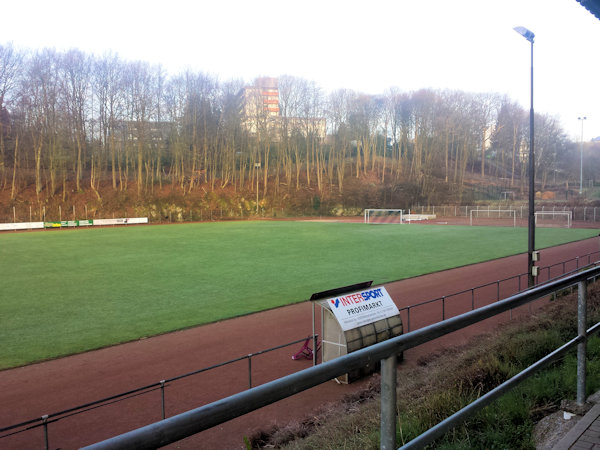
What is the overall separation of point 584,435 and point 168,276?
21737mm

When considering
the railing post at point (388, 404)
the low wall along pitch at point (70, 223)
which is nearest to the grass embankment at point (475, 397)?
the railing post at point (388, 404)

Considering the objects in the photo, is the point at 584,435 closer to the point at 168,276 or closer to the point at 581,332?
the point at 581,332

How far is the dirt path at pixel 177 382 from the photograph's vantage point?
7.86m

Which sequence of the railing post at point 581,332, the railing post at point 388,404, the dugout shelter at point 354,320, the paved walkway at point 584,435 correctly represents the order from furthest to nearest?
1. the dugout shelter at point 354,320
2. the railing post at point 581,332
3. the paved walkway at point 584,435
4. the railing post at point 388,404

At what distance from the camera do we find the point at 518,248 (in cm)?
3341

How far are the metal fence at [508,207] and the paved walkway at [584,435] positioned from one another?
73215mm

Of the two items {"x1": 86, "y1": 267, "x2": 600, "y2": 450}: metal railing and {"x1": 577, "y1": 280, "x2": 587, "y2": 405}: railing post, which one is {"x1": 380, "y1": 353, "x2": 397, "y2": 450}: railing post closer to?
{"x1": 86, "y1": 267, "x2": 600, "y2": 450}: metal railing

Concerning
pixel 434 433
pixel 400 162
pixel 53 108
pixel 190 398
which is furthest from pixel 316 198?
pixel 434 433

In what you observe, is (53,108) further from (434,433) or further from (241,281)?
(434,433)

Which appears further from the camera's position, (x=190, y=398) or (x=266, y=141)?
(x=266, y=141)

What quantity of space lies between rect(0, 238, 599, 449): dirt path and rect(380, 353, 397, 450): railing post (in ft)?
19.4

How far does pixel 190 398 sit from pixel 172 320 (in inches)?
252

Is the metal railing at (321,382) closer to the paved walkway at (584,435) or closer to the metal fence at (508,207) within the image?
the paved walkway at (584,435)

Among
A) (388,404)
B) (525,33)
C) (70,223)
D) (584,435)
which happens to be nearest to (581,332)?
(584,435)
